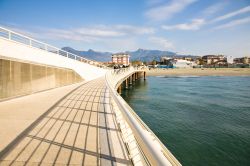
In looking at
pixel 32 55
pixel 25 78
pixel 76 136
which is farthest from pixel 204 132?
pixel 32 55

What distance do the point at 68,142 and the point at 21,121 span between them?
2.40m

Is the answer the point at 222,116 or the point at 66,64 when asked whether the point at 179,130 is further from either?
the point at 66,64

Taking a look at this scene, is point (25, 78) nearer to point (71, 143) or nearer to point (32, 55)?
point (32, 55)

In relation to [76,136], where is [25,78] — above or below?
above

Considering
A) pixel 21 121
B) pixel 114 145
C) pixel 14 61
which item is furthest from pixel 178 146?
pixel 14 61

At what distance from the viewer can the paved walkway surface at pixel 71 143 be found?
12.1 ft

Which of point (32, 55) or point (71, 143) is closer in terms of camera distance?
point (71, 143)

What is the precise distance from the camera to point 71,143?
14.7 feet

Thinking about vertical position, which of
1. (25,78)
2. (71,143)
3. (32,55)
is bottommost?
(71,143)

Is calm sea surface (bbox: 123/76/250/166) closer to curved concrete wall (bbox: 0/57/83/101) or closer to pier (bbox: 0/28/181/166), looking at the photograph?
pier (bbox: 0/28/181/166)

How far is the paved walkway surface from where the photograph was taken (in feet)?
12.1

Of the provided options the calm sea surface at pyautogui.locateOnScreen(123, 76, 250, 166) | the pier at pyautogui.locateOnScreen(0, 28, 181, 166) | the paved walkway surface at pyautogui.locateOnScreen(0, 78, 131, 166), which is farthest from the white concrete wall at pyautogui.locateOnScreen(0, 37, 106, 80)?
the calm sea surface at pyautogui.locateOnScreen(123, 76, 250, 166)

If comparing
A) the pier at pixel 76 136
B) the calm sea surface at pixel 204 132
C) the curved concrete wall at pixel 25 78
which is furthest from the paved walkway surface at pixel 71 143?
the calm sea surface at pixel 204 132

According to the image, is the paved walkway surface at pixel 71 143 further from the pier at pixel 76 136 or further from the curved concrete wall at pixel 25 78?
the curved concrete wall at pixel 25 78
